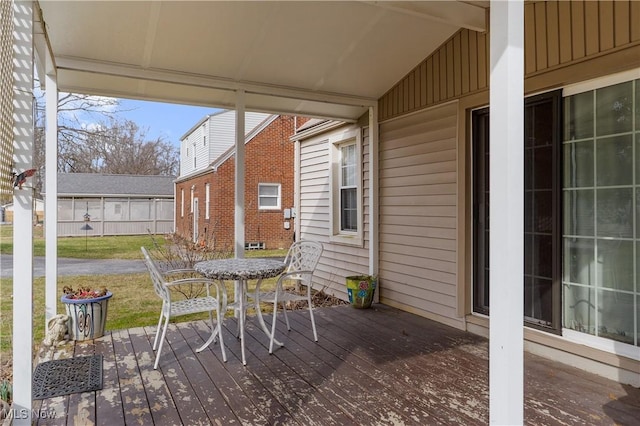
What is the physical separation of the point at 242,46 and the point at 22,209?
2.47 m

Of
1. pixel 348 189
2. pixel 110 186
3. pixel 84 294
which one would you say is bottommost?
pixel 84 294

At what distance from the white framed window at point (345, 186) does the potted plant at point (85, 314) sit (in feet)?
11.1

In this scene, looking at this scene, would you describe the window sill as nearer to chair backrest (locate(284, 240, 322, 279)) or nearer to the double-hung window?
the double-hung window

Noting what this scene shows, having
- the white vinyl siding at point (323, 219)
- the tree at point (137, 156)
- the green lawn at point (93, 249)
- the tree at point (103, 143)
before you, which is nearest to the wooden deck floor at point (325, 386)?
the white vinyl siding at point (323, 219)

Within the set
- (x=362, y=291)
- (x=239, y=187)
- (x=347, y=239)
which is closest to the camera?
(x=239, y=187)

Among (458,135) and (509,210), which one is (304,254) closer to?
(458,135)

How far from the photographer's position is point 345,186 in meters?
6.57

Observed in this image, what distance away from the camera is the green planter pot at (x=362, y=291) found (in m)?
5.21

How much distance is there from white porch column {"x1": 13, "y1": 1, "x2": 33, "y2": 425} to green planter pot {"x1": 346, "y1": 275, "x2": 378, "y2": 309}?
3573 millimetres

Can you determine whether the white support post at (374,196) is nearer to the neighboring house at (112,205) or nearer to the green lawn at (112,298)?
the green lawn at (112,298)

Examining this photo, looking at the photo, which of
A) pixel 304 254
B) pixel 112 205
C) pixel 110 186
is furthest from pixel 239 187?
pixel 110 186

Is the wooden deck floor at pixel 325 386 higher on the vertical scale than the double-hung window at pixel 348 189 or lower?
lower

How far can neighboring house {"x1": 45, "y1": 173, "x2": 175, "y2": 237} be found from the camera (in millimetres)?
19094

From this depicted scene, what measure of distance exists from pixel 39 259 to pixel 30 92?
1147 centimetres
